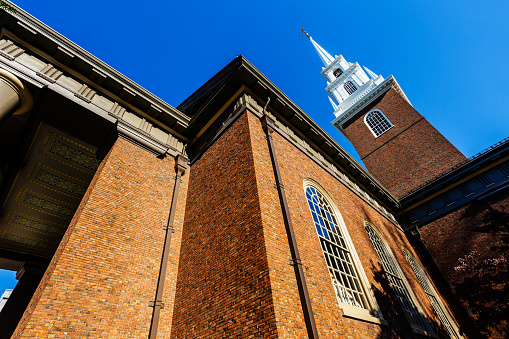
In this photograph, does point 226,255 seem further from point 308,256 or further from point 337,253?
point 337,253

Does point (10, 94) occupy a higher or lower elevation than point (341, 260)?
higher

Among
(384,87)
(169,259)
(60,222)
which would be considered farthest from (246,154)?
(384,87)

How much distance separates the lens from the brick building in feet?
18.6

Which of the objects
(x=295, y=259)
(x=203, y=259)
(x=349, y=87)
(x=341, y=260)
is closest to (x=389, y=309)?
(x=341, y=260)

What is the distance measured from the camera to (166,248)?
7.88 m

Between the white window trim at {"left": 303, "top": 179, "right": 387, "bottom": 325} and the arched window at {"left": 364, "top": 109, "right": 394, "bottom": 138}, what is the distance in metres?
18.5

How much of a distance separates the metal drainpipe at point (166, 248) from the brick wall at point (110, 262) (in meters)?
0.15

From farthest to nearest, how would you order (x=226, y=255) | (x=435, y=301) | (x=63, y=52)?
(x=435, y=301), (x=63, y=52), (x=226, y=255)

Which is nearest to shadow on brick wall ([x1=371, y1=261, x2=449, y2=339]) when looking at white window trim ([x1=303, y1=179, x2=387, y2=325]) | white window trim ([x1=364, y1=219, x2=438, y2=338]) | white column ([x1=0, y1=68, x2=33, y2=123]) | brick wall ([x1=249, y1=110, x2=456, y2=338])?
brick wall ([x1=249, y1=110, x2=456, y2=338])

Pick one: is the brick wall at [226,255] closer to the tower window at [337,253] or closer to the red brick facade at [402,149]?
the tower window at [337,253]

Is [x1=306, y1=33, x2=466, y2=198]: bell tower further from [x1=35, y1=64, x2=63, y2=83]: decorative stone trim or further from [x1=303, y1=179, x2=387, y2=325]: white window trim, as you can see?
[x1=35, y1=64, x2=63, y2=83]: decorative stone trim

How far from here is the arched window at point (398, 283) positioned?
1002 cm

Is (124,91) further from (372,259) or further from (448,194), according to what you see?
(448,194)

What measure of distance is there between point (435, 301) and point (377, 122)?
18024 millimetres
